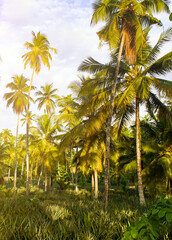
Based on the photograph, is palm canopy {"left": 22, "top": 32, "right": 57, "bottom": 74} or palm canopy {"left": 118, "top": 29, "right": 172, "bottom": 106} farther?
palm canopy {"left": 22, "top": 32, "right": 57, "bottom": 74}

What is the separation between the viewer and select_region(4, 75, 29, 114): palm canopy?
21839 mm

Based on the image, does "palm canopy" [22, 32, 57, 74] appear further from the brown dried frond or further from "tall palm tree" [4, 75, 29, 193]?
the brown dried frond

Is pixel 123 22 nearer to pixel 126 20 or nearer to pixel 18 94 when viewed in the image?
pixel 126 20

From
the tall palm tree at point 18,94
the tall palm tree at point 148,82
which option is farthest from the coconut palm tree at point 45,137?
the tall palm tree at point 148,82

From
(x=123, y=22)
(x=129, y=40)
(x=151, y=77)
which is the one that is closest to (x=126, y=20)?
(x=123, y=22)

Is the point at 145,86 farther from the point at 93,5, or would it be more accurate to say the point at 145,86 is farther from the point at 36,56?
the point at 36,56

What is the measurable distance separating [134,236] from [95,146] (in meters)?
12.2

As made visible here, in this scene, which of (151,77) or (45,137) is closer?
(151,77)

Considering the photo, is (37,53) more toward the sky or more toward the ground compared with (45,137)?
more toward the sky

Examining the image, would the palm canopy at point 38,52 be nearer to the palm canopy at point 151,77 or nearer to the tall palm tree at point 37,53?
the tall palm tree at point 37,53

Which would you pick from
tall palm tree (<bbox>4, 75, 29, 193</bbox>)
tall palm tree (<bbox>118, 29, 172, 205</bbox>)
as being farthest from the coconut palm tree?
tall palm tree (<bbox>118, 29, 172, 205</bbox>)

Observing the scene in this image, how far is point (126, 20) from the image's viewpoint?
9.27 m

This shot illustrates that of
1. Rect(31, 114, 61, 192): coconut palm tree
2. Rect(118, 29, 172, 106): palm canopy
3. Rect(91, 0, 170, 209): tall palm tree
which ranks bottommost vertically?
Rect(31, 114, 61, 192): coconut palm tree

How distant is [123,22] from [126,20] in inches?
9.5
